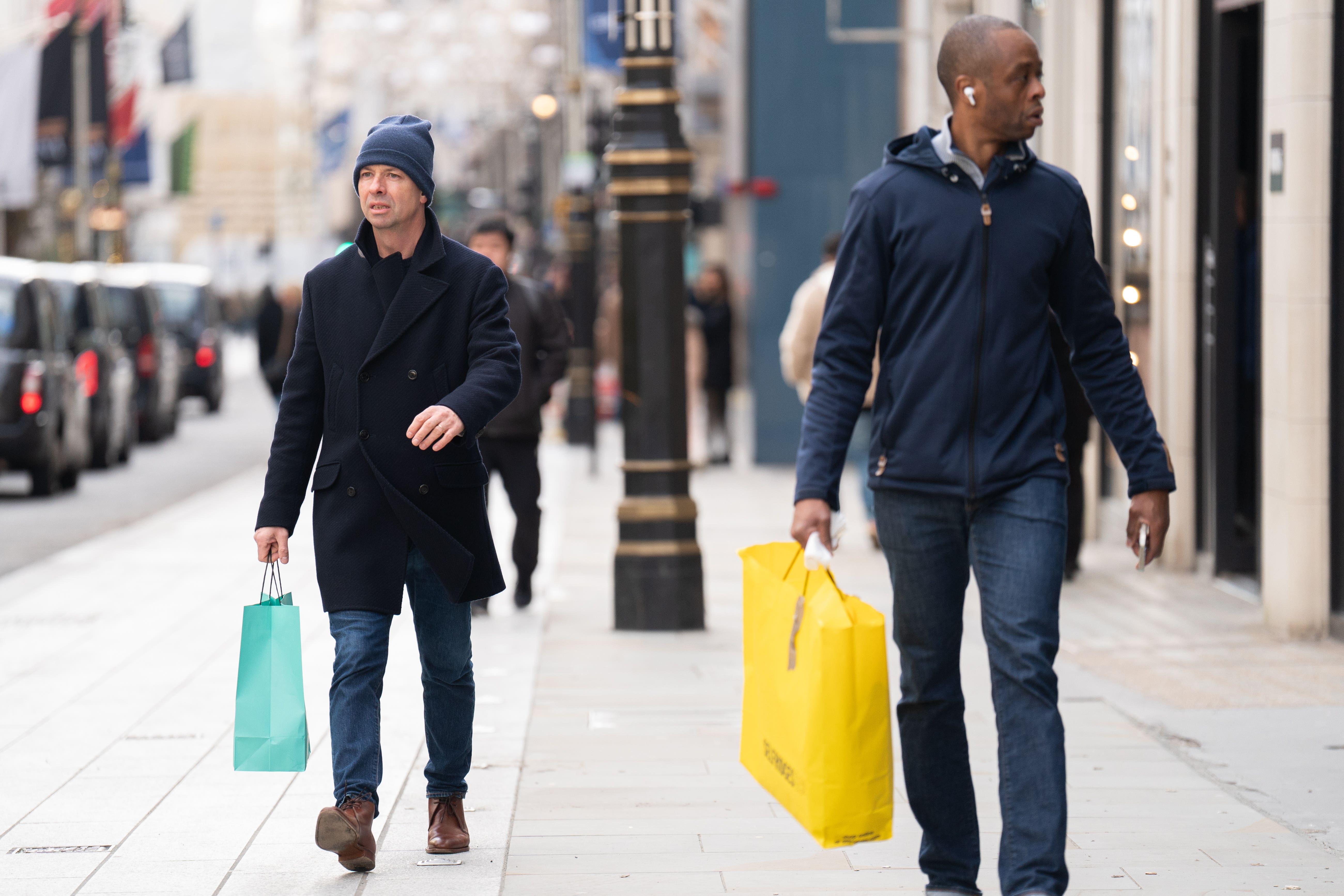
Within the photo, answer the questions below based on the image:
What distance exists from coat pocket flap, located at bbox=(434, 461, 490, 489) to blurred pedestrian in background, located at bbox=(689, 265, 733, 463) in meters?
13.6

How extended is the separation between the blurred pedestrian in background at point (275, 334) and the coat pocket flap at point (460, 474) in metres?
11.4

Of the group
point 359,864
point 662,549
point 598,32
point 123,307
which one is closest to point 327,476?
point 359,864

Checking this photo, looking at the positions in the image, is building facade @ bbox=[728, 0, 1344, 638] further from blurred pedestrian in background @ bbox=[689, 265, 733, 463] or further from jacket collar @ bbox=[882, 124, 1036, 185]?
jacket collar @ bbox=[882, 124, 1036, 185]

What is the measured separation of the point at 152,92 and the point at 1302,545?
258 ft

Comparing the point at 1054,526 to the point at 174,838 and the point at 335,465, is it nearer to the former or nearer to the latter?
the point at 335,465

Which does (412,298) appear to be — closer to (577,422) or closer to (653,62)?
(653,62)

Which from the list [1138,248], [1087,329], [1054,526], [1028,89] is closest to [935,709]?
[1054,526]

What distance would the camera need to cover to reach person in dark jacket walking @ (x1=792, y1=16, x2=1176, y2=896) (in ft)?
13.1

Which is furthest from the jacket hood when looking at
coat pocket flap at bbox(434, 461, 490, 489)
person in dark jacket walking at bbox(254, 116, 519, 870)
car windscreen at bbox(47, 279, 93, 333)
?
car windscreen at bbox(47, 279, 93, 333)

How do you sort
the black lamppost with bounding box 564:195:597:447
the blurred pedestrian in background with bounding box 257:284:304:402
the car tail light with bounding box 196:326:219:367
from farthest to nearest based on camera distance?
1. the car tail light with bounding box 196:326:219:367
2. the black lamppost with bounding box 564:195:597:447
3. the blurred pedestrian in background with bounding box 257:284:304:402

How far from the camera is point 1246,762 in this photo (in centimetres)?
610

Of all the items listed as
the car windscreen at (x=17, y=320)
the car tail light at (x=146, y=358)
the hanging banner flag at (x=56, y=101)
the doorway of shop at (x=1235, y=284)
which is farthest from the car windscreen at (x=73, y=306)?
the hanging banner flag at (x=56, y=101)

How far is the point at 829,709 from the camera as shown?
3.77m

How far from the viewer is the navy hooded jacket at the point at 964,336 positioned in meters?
3.99
